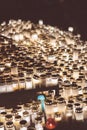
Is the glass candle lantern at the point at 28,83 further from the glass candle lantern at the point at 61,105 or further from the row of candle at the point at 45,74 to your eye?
the glass candle lantern at the point at 61,105

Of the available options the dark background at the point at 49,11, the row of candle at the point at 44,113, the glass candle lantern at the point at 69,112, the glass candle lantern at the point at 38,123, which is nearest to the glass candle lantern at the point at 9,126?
the row of candle at the point at 44,113

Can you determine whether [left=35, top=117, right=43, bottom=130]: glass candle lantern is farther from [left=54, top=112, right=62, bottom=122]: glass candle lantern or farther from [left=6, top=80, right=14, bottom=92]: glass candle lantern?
[left=6, top=80, right=14, bottom=92]: glass candle lantern

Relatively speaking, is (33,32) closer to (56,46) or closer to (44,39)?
(44,39)

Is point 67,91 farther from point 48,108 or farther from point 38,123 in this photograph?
point 38,123

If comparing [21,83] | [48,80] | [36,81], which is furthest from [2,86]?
[48,80]

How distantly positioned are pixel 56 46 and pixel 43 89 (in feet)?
4.22

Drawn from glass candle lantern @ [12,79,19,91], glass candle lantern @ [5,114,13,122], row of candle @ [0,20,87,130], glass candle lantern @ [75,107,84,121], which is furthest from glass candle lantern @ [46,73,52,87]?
glass candle lantern @ [5,114,13,122]

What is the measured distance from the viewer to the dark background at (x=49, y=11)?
7762 mm

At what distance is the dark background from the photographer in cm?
776

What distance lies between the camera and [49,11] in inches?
329

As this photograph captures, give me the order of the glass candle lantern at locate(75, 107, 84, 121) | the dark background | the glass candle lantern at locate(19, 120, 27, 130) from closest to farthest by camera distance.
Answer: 1. the glass candle lantern at locate(19, 120, 27, 130)
2. the glass candle lantern at locate(75, 107, 84, 121)
3. the dark background

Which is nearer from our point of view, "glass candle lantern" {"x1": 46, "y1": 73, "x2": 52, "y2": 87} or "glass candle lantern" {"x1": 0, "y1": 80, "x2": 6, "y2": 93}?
"glass candle lantern" {"x1": 0, "y1": 80, "x2": 6, "y2": 93}

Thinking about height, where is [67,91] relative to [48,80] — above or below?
below

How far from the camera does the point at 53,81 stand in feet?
10.2
